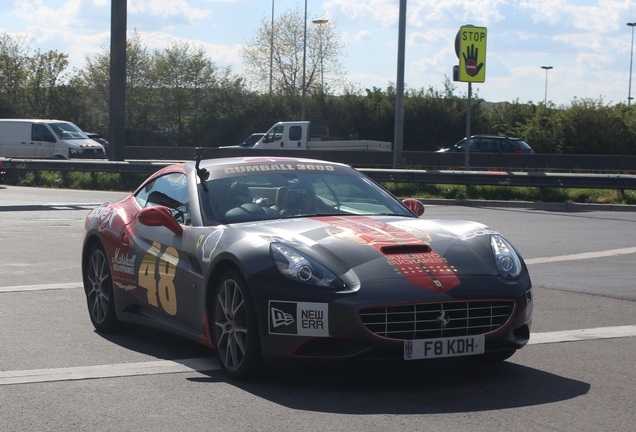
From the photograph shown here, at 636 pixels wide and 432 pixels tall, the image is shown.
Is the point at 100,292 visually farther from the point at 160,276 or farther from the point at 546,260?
the point at 546,260

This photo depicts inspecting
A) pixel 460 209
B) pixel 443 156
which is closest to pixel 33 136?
pixel 443 156

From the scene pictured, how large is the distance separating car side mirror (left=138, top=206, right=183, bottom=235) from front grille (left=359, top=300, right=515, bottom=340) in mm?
1752

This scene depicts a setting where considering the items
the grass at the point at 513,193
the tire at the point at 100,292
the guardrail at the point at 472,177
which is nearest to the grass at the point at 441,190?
the grass at the point at 513,193

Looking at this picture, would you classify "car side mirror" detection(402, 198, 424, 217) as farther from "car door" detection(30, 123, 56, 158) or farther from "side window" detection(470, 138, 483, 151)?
"side window" detection(470, 138, 483, 151)

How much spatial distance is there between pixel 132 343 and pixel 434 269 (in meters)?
2.59

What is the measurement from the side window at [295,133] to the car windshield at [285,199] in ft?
109

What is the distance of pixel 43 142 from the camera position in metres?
36.9

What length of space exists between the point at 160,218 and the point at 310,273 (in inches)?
57.0

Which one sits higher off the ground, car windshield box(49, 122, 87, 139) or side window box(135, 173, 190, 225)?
car windshield box(49, 122, 87, 139)

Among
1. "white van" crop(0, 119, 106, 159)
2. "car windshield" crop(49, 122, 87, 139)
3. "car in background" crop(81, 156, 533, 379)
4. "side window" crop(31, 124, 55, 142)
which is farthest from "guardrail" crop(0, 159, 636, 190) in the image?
"car in background" crop(81, 156, 533, 379)

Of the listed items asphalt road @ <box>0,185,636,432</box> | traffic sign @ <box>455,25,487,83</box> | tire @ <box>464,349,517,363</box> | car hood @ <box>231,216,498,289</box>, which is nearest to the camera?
asphalt road @ <box>0,185,636,432</box>

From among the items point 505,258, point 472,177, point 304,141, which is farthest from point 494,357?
point 304,141

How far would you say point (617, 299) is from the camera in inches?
343

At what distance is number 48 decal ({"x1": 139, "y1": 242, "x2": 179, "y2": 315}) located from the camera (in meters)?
6.23
